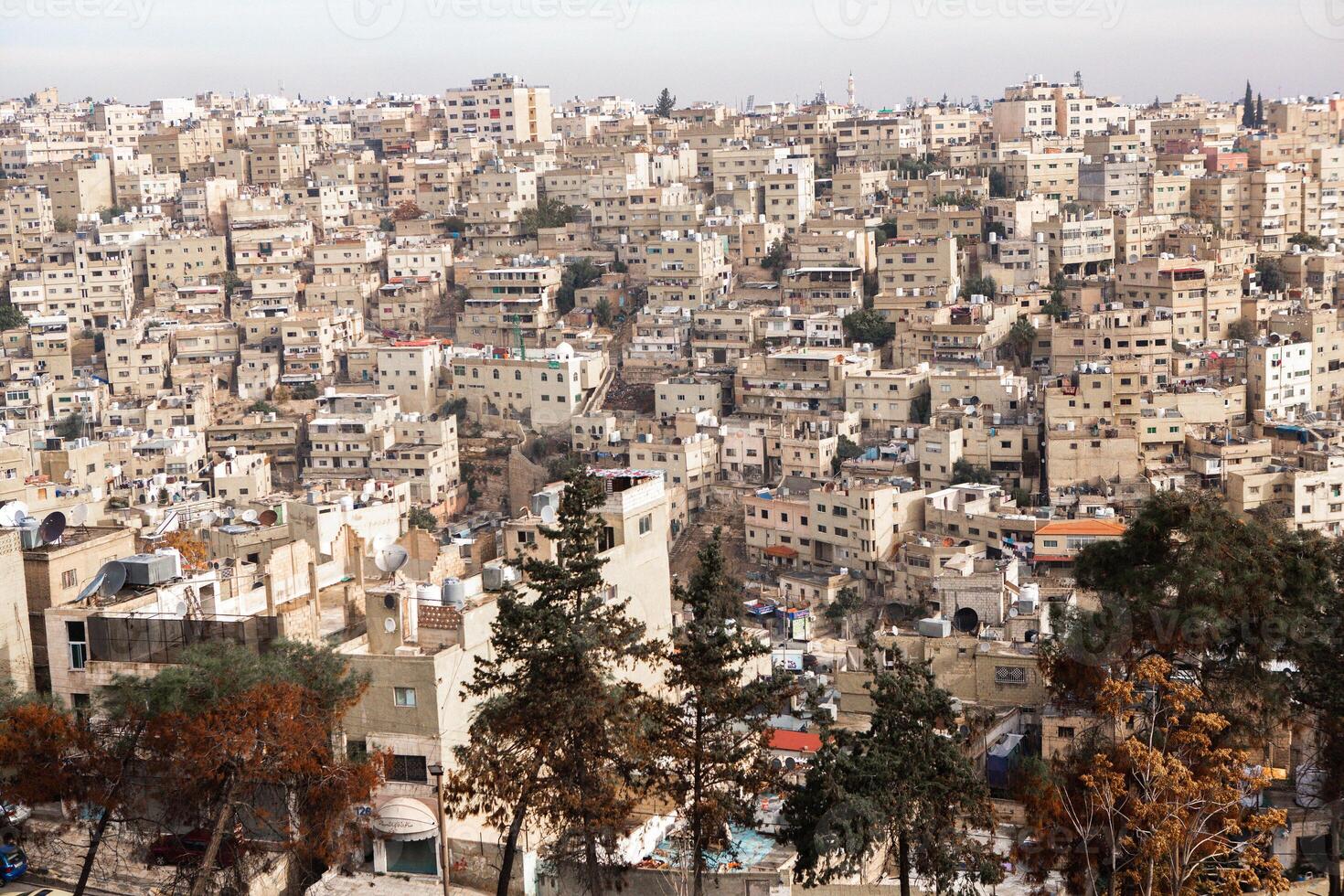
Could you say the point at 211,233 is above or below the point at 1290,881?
above

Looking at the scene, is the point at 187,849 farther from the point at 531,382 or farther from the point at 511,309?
the point at 511,309

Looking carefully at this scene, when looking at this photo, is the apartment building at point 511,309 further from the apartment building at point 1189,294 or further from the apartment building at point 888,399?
the apartment building at point 1189,294

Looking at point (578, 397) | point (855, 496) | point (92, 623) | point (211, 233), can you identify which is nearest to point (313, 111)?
point (211, 233)

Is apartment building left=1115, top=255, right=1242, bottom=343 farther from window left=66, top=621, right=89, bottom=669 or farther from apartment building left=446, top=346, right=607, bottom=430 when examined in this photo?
window left=66, top=621, right=89, bottom=669

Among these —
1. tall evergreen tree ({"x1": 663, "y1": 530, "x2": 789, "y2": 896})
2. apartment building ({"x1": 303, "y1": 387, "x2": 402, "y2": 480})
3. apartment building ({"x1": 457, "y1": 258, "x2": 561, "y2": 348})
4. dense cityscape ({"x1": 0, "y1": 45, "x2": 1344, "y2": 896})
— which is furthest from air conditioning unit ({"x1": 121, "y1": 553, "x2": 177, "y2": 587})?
apartment building ({"x1": 457, "y1": 258, "x2": 561, "y2": 348})

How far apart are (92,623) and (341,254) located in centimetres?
2740

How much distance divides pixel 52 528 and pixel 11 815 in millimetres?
2130

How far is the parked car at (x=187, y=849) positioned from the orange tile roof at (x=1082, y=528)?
13303 millimetres

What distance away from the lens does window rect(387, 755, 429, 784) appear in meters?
8.90

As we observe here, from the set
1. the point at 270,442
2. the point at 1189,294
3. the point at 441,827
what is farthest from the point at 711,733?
the point at 1189,294

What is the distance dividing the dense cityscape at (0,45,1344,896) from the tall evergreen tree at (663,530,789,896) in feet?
0.09

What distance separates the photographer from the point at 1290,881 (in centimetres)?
859

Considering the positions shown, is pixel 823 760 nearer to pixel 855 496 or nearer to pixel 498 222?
pixel 855 496

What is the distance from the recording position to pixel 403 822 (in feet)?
28.4
